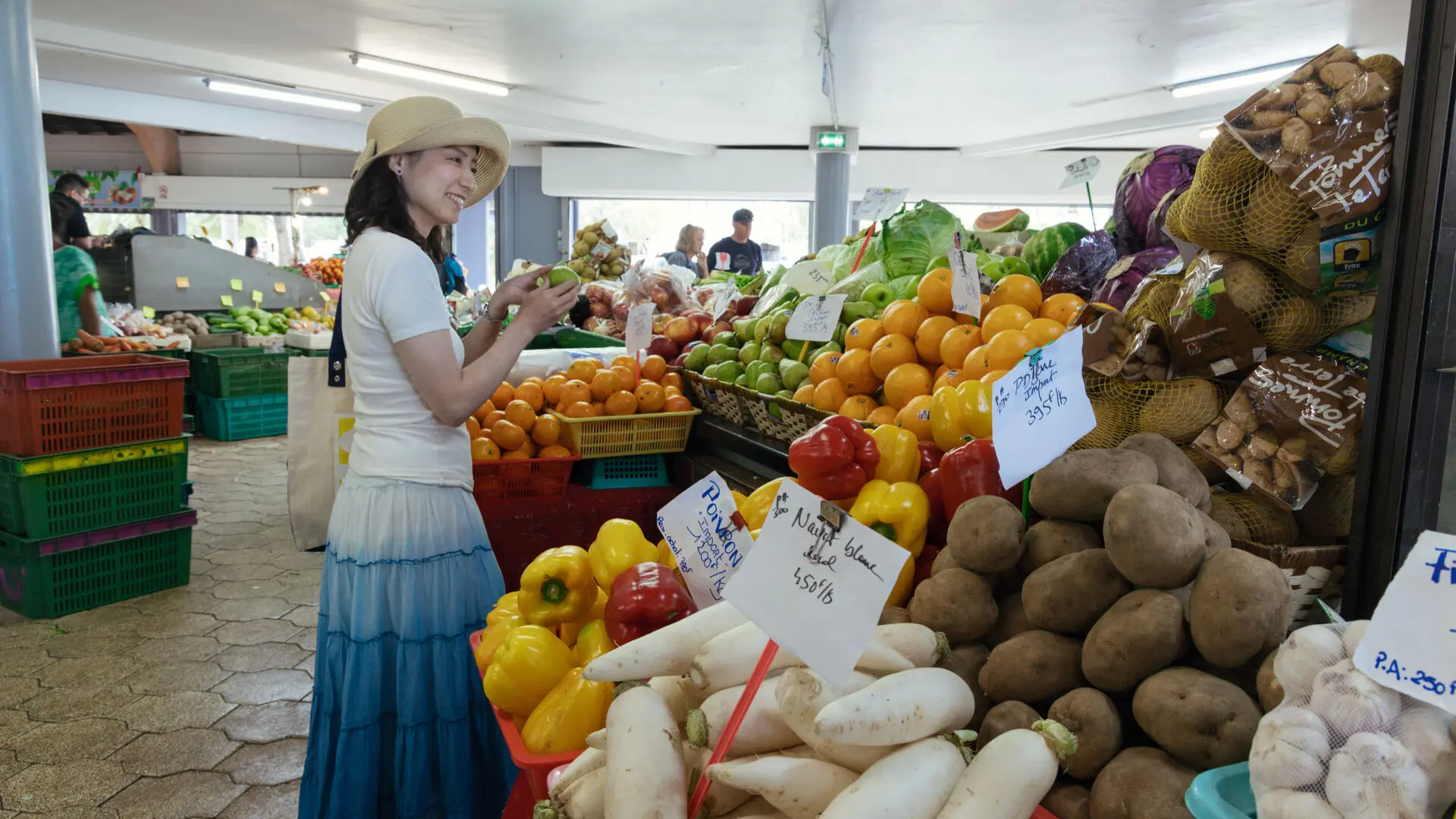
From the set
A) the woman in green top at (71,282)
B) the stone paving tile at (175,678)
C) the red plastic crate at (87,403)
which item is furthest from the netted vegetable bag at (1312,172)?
the woman in green top at (71,282)

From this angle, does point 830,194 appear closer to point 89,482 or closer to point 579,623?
point 89,482

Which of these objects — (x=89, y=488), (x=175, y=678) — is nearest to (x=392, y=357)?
(x=175, y=678)

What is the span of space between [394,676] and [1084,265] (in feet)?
6.65

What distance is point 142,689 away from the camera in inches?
122

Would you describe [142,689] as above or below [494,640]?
below

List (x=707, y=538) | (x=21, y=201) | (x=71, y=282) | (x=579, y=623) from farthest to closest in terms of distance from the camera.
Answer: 1. (x=71, y=282)
2. (x=21, y=201)
3. (x=579, y=623)
4. (x=707, y=538)

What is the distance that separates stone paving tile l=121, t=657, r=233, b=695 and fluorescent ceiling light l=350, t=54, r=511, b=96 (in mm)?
6938

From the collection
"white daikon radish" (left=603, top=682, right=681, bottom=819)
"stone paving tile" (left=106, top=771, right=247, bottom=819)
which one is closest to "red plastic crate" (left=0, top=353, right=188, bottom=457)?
"stone paving tile" (left=106, top=771, right=247, bottom=819)

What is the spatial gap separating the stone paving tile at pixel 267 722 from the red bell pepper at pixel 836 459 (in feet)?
6.73

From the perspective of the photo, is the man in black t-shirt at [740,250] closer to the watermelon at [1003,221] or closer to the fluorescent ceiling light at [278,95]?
the fluorescent ceiling light at [278,95]

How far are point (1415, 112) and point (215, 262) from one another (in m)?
9.81

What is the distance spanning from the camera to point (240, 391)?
25.1 feet

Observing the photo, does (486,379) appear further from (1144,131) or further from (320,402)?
(1144,131)

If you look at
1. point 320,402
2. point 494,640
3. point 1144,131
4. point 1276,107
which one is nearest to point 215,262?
point 320,402
